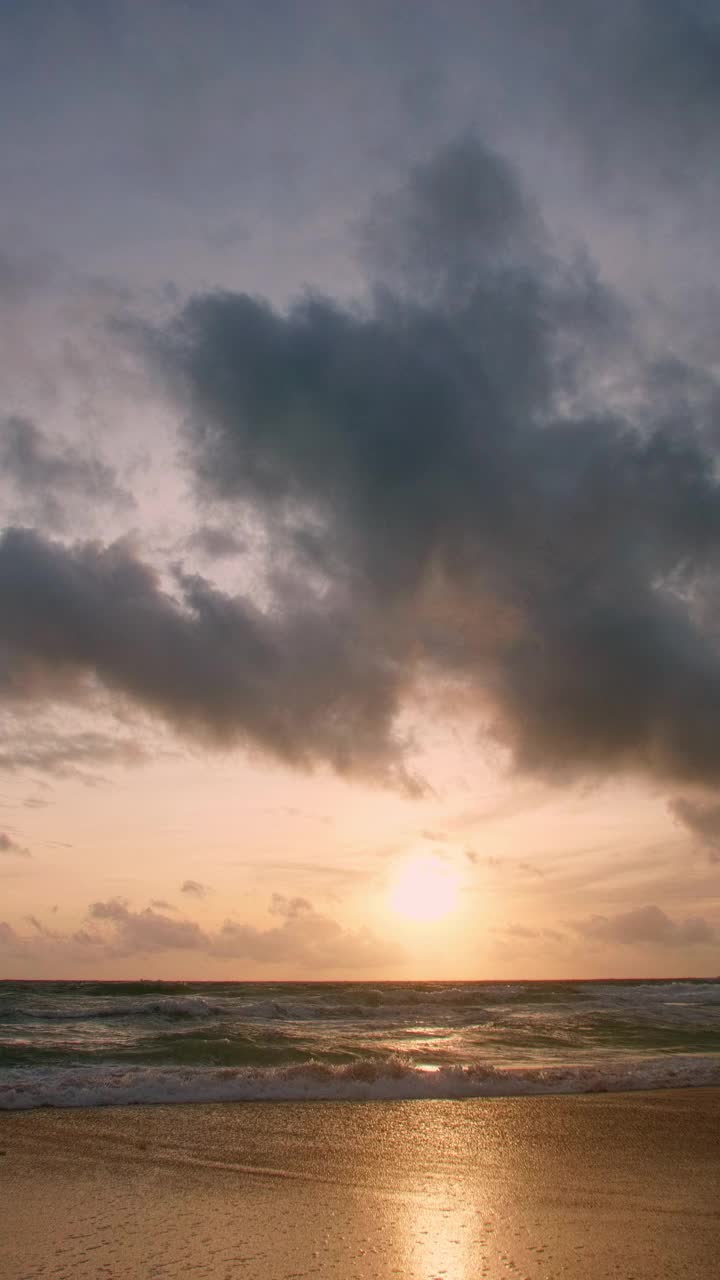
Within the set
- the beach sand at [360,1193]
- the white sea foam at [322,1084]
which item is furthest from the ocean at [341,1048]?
the beach sand at [360,1193]

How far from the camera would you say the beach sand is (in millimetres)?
5332

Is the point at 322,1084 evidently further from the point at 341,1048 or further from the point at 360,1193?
the point at 360,1193

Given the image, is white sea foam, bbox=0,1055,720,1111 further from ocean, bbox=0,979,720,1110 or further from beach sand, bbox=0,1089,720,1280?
beach sand, bbox=0,1089,720,1280

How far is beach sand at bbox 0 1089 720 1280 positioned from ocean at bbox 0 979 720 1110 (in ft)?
4.84

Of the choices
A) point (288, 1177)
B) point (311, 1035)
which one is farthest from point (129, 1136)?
point (311, 1035)

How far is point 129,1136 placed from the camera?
378 inches

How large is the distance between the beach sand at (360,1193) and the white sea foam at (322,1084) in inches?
36.8

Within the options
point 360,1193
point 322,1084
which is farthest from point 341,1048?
point 360,1193

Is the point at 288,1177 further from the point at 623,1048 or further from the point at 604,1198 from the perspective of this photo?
the point at 623,1048

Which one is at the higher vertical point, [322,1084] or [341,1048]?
[322,1084]

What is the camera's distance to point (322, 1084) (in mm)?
13250

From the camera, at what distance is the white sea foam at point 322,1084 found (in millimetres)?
12250

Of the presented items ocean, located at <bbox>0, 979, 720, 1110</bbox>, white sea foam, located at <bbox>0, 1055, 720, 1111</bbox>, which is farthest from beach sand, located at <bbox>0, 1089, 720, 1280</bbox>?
ocean, located at <bbox>0, 979, 720, 1110</bbox>

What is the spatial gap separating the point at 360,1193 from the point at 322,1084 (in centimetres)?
661
